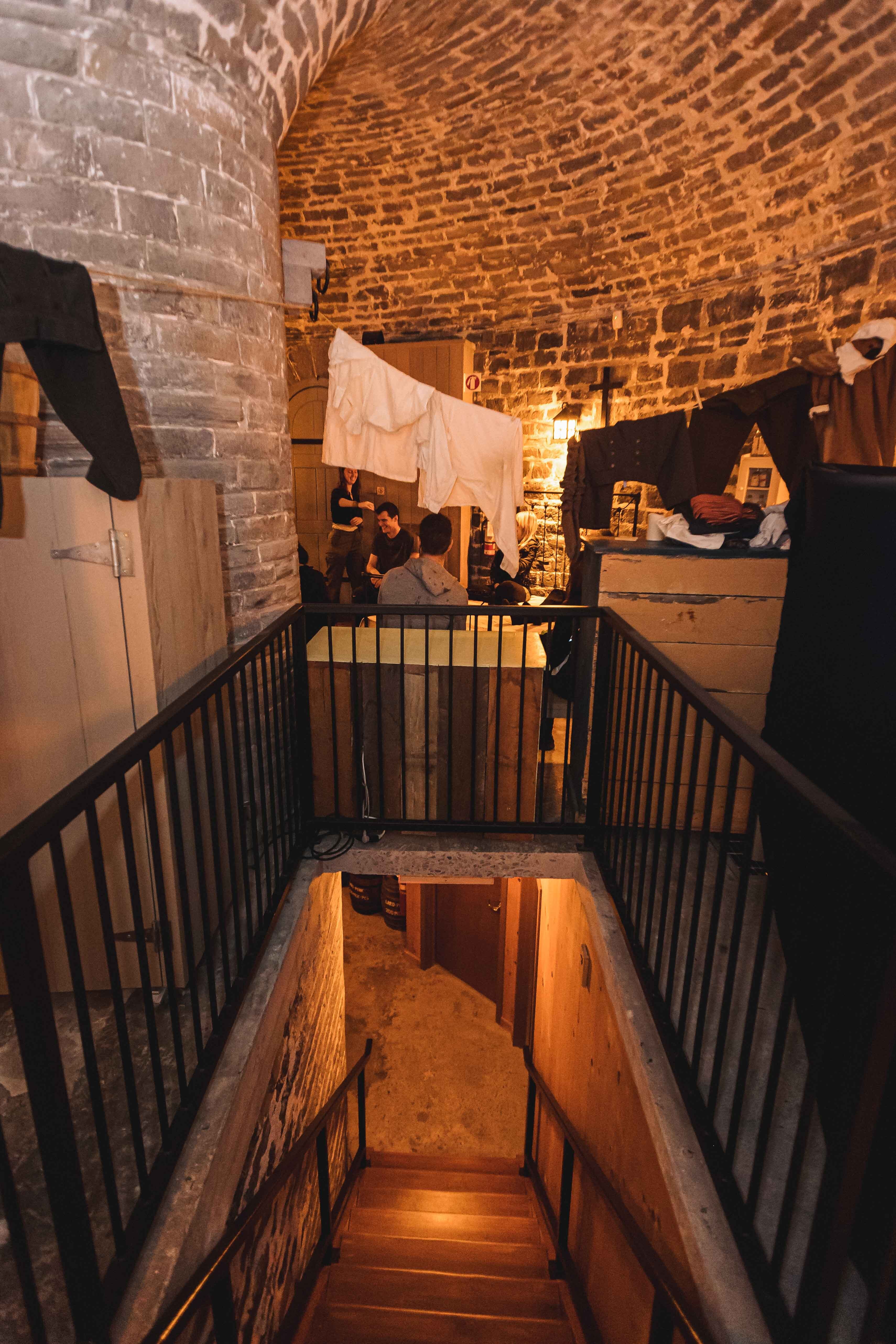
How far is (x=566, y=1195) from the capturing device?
3137 millimetres

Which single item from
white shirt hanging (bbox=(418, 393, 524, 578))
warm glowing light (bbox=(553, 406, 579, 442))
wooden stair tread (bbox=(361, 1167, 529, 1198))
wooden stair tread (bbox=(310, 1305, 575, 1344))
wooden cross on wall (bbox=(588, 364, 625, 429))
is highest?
wooden cross on wall (bbox=(588, 364, 625, 429))

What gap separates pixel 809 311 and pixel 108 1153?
238 inches

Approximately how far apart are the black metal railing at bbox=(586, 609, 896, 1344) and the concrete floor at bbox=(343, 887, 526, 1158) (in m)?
3.31

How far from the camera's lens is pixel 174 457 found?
2709 millimetres

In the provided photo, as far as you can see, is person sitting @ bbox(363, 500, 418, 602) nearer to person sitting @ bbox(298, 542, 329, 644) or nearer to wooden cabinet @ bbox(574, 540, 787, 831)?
person sitting @ bbox(298, 542, 329, 644)

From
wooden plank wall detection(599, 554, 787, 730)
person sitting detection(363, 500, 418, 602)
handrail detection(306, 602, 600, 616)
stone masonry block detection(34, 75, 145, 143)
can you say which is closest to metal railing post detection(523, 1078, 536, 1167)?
wooden plank wall detection(599, 554, 787, 730)

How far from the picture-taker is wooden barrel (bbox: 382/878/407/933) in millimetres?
7004

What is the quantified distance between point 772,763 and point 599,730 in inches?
62.7

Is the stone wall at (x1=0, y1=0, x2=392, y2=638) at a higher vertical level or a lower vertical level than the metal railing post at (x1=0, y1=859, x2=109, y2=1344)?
higher

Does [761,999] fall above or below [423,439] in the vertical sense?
below

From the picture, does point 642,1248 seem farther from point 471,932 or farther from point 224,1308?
point 471,932

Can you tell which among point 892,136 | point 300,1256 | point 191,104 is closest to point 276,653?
point 191,104

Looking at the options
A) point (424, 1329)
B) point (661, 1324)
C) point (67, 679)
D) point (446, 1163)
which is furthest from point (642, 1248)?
point (446, 1163)

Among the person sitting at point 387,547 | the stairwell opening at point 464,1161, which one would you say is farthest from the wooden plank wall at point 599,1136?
→ the person sitting at point 387,547
